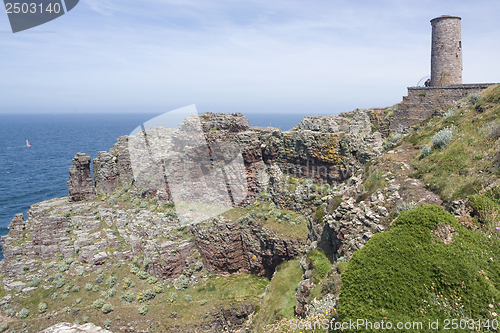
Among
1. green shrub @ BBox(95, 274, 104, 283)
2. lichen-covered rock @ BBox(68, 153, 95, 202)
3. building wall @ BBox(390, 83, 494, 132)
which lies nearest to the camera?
green shrub @ BBox(95, 274, 104, 283)

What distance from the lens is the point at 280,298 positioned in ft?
55.7

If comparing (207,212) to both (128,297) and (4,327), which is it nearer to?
(128,297)

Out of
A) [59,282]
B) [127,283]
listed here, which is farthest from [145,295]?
[59,282]

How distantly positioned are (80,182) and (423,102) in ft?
108

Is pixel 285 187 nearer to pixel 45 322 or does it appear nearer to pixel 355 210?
pixel 355 210

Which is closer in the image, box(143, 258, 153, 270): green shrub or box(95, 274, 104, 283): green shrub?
box(95, 274, 104, 283): green shrub

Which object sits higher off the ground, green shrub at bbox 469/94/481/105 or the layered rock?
green shrub at bbox 469/94/481/105

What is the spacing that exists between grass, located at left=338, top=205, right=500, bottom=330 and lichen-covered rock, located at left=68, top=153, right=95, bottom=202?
29288mm

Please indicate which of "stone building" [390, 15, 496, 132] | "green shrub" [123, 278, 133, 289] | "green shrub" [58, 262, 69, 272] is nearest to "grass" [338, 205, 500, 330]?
"green shrub" [123, 278, 133, 289]

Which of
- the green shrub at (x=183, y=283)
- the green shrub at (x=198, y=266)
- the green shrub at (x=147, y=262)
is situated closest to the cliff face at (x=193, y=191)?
the green shrub at (x=147, y=262)

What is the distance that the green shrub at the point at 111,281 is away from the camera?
2181 cm

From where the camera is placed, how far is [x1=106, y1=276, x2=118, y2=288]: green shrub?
71.6ft

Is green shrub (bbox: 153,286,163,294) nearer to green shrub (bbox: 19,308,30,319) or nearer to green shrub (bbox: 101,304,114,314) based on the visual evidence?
green shrub (bbox: 101,304,114,314)

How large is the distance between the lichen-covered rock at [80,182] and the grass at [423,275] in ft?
96.1
